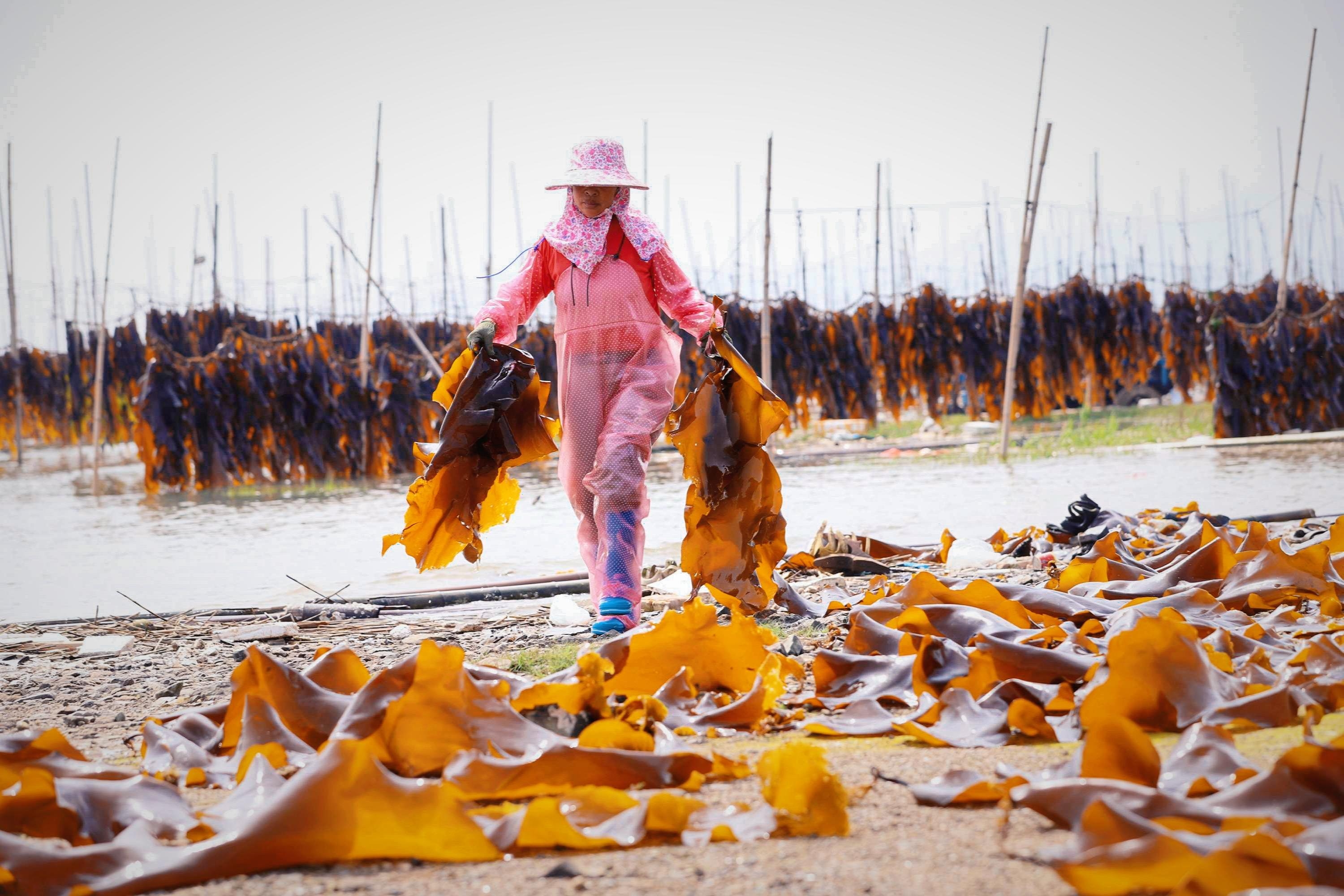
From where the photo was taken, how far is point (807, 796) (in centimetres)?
136

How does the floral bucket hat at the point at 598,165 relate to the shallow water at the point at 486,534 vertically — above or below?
above

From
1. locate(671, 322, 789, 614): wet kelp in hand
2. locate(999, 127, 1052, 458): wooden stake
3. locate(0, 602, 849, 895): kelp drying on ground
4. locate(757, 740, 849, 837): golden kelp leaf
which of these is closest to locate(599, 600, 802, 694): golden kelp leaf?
locate(0, 602, 849, 895): kelp drying on ground

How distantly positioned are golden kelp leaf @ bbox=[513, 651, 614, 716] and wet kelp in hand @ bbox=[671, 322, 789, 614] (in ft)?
4.29

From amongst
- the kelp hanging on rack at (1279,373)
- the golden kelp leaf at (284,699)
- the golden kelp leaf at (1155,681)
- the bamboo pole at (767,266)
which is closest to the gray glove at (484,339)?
the golden kelp leaf at (284,699)

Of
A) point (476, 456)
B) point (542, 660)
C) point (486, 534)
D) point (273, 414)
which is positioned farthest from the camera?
point (273, 414)

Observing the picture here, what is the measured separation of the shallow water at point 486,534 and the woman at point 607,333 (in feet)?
3.87

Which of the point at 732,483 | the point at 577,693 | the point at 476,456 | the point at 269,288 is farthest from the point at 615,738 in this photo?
the point at 269,288

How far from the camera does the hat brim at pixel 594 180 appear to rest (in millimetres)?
3330

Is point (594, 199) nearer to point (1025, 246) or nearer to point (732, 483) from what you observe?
point (732, 483)

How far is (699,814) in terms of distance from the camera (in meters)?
1.43

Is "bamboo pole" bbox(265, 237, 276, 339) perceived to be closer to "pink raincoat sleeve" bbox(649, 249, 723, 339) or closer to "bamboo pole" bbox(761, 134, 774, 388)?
"bamboo pole" bbox(761, 134, 774, 388)

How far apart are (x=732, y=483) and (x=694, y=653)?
107 cm

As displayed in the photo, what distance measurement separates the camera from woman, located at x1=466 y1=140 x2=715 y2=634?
3316 millimetres

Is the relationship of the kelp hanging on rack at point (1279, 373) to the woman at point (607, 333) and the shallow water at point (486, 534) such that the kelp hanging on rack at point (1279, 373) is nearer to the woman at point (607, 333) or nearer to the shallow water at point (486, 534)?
the shallow water at point (486, 534)
